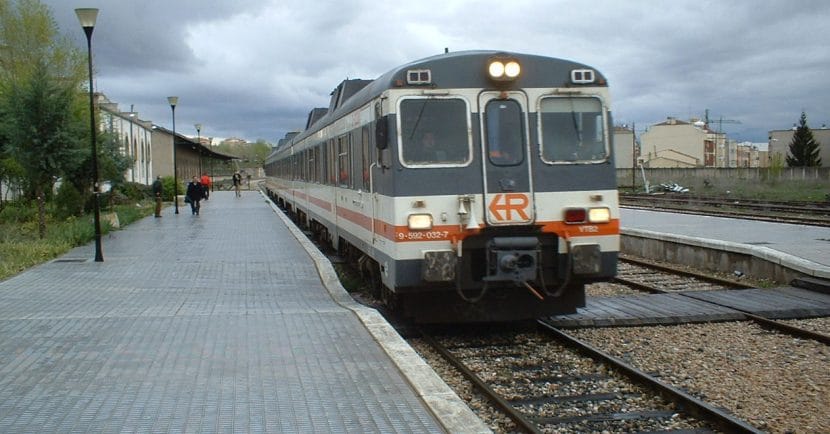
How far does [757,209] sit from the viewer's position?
29.3 meters

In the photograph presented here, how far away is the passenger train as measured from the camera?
8242 millimetres

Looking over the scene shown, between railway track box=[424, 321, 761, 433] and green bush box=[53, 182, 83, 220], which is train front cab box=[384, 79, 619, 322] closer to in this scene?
railway track box=[424, 321, 761, 433]

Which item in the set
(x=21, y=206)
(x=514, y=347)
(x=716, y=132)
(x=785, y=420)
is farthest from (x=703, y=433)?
(x=716, y=132)

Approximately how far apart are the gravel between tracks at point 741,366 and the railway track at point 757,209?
44.9ft

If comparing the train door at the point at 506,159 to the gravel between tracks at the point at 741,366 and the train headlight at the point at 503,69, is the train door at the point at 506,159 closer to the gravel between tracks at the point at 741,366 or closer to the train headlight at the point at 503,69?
the train headlight at the point at 503,69

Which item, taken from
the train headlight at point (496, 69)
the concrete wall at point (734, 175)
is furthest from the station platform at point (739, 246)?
the concrete wall at point (734, 175)

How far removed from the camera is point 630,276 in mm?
14195

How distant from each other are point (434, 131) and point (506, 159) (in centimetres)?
84

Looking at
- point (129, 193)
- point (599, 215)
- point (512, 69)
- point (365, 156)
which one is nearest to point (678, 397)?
point (599, 215)

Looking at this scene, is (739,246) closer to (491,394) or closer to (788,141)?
(491,394)

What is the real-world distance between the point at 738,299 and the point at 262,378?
734 centimetres

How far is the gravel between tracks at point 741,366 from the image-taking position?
20.5 feet

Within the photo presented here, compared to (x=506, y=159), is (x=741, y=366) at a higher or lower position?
lower

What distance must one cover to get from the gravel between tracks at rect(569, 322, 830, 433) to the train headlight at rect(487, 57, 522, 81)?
307 cm
